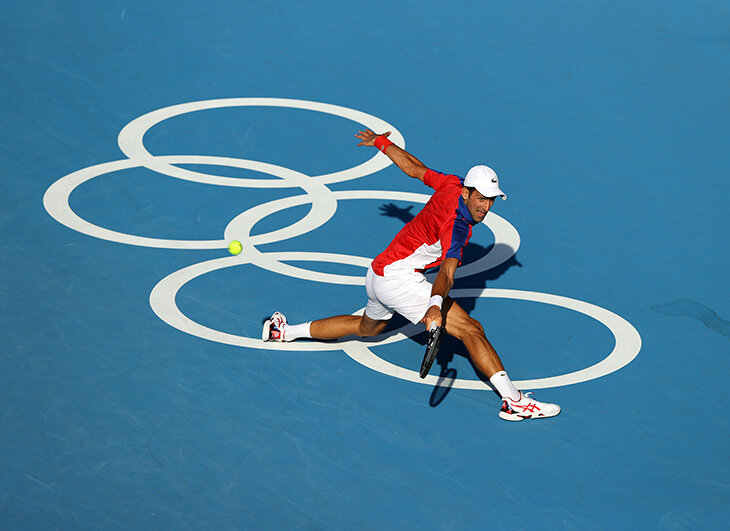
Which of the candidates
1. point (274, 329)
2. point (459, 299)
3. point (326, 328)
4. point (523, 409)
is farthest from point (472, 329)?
point (274, 329)

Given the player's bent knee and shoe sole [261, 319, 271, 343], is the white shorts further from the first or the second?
shoe sole [261, 319, 271, 343]

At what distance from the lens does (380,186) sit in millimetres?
14555

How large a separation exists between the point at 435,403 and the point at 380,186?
501 cm

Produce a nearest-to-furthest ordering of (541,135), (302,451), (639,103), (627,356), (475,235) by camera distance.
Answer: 1. (302,451)
2. (627,356)
3. (475,235)
4. (541,135)
5. (639,103)

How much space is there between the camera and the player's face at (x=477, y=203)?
388 inches

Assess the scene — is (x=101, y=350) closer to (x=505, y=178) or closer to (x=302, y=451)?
(x=302, y=451)

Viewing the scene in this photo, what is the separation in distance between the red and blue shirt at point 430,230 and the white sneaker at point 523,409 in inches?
63.4

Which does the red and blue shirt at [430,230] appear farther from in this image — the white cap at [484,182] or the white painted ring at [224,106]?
the white painted ring at [224,106]

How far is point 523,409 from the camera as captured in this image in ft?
32.6

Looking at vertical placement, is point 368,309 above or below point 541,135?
below

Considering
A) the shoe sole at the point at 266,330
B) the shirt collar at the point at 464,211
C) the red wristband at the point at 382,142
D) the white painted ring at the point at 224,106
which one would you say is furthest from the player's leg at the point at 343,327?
the white painted ring at the point at 224,106

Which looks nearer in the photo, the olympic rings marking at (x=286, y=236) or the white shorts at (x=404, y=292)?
the white shorts at (x=404, y=292)

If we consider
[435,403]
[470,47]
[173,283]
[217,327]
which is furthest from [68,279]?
[470,47]

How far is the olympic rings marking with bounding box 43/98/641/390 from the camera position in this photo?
11.0 meters
